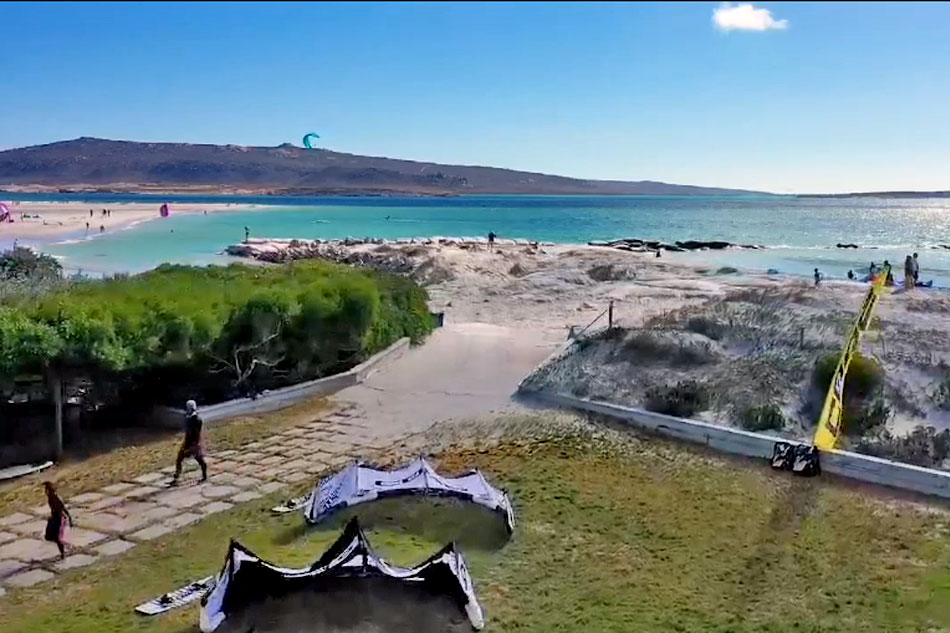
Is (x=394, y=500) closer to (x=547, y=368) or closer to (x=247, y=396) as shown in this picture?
(x=247, y=396)

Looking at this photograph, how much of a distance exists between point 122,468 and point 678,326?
40.1 ft

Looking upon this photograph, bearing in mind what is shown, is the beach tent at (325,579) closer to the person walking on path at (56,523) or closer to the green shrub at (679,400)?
the person walking on path at (56,523)

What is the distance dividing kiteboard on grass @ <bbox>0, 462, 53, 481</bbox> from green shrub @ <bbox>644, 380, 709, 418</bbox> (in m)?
9.98

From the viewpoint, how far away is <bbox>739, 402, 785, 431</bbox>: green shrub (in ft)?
49.1

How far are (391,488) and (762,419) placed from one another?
705 centimetres

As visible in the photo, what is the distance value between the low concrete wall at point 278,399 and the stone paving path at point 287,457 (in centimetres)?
28

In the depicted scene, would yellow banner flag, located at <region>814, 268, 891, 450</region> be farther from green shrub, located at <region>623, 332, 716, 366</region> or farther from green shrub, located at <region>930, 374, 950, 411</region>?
green shrub, located at <region>623, 332, 716, 366</region>

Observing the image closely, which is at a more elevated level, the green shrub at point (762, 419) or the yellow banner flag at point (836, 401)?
the yellow banner flag at point (836, 401)

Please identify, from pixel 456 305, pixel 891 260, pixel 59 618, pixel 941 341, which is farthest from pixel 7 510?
pixel 891 260

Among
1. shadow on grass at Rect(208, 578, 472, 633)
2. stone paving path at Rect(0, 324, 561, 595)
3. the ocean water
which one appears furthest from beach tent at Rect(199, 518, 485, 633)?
the ocean water

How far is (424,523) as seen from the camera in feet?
35.1

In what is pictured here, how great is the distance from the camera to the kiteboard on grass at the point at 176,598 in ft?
28.0

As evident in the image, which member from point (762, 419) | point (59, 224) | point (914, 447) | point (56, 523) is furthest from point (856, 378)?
point (59, 224)

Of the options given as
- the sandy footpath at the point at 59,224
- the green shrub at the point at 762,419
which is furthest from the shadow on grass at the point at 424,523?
the sandy footpath at the point at 59,224
